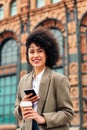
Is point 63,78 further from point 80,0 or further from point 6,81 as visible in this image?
point 6,81

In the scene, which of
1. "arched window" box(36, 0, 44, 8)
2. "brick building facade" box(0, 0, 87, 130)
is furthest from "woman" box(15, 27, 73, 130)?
"arched window" box(36, 0, 44, 8)

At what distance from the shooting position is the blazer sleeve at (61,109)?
227 centimetres

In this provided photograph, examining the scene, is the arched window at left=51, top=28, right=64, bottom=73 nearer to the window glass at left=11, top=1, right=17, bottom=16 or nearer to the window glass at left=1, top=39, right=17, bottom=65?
the window glass at left=1, top=39, right=17, bottom=65

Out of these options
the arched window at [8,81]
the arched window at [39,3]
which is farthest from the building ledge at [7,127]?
the arched window at [39,3]

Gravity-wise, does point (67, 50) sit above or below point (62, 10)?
below

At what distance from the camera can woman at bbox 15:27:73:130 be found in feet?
7.47

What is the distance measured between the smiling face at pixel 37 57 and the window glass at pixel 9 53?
14.5 m

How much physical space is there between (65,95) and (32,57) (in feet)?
1.44

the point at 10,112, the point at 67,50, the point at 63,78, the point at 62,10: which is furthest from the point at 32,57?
the point at 10,112

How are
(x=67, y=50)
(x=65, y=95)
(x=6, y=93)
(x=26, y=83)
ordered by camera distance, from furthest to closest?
(x=6, y=93) < (x=67, y=50) < (x=26, y=83) < (x=65, y=95)

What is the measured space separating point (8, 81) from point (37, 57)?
576 inches

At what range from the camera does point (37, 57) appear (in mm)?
2518

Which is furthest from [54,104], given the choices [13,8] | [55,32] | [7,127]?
[13,8]

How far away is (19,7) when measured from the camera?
17281mm
